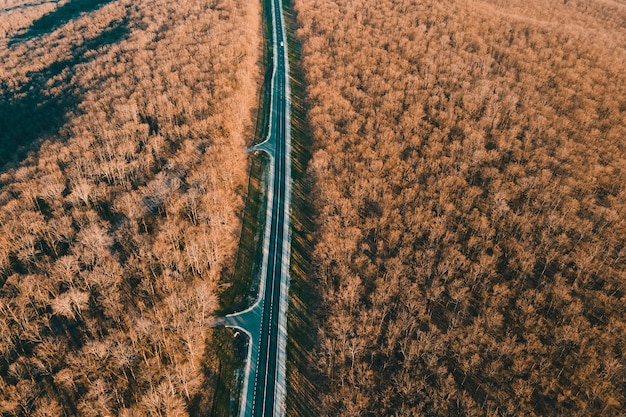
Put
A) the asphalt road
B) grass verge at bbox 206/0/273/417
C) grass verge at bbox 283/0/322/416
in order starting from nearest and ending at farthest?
grass verge at bbox 206/0/273/417, the asphalt road, grass verge at bbox 283/0/322/416

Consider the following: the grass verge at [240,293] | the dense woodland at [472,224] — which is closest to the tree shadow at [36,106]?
the grass verge at [240,293]

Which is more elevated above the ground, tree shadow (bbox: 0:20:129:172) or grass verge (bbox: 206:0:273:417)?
tree shadow (bbox: 0:20:129:172)

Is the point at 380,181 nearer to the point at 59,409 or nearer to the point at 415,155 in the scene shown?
the point at 415,155

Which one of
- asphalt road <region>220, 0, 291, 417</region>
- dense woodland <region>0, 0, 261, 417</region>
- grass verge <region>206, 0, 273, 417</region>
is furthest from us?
asphalt road <region>220, 0, 291, 417</region>

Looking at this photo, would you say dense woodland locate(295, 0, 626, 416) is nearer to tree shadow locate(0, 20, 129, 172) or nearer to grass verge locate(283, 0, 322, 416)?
grass verge locate(283, 0, 322, 416)

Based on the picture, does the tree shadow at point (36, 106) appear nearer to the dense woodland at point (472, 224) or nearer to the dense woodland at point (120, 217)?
the dense woodland at point (120, 217)

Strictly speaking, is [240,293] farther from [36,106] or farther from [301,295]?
[36,106]

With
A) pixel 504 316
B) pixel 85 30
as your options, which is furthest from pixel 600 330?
pixel 85 30

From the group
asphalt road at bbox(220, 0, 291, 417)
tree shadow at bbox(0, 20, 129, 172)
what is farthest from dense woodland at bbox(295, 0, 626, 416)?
tree shadow at bbox(0, 20, 129, 172)
